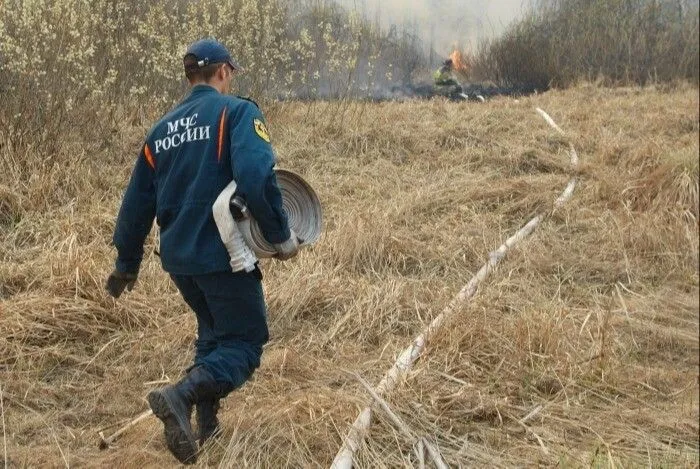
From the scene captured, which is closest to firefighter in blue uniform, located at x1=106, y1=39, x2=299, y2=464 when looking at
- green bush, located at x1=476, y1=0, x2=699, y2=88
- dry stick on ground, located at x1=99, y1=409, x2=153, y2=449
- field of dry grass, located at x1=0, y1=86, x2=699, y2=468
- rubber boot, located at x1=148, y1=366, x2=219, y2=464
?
rubber boot, located at x1=148, y1=366, x2=219, y2=464

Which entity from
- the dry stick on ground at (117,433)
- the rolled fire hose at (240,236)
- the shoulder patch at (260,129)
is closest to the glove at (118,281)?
the dry stick on ground at (117,433)

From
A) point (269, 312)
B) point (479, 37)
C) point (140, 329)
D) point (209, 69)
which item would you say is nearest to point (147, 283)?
point (140, 329)

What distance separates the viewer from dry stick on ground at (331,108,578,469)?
3125 mm

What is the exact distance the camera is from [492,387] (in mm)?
3740

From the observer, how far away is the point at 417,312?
483 centimetres

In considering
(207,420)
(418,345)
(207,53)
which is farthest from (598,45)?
(207,420)

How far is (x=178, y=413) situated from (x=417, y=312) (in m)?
2.00

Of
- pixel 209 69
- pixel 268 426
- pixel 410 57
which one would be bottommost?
pixel 410 57

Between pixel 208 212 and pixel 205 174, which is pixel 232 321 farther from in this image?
pixel 205 174

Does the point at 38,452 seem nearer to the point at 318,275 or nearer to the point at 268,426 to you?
the point at 268,426

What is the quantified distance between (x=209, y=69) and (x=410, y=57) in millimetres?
13288

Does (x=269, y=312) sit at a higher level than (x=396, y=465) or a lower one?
lower

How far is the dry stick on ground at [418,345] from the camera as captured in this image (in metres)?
3.12

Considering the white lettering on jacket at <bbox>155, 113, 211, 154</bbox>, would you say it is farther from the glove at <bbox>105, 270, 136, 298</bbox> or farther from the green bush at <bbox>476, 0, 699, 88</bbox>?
the green bush at <bbox>476, 0, 699, 88</bbox>
